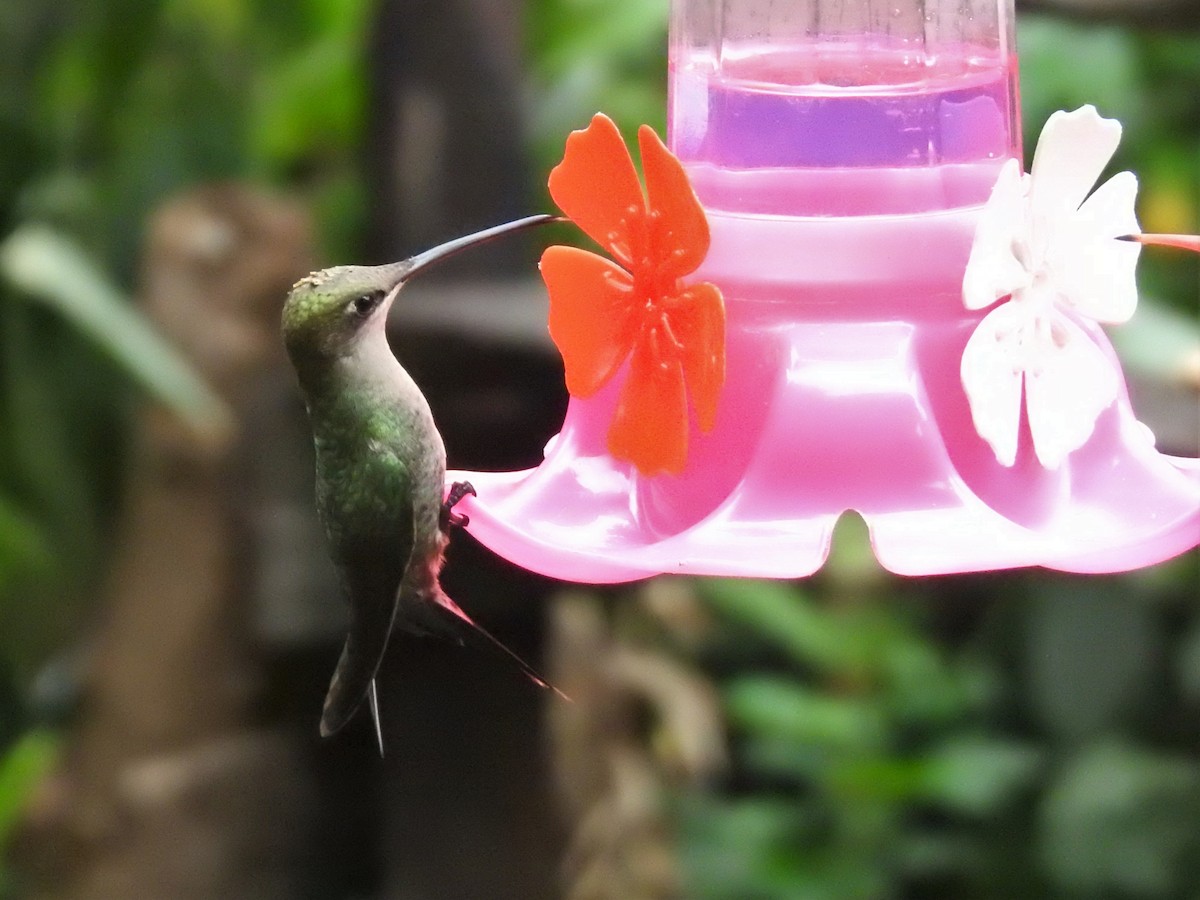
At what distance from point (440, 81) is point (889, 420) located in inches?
68.3

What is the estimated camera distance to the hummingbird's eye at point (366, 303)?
3.73 ft

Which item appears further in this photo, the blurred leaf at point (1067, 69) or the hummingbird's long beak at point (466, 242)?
the blurred leaf at point (1067, 69)

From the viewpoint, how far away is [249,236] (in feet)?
10.2

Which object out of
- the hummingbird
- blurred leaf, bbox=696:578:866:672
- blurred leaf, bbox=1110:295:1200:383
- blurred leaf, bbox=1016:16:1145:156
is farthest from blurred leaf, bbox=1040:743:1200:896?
the hummingbird

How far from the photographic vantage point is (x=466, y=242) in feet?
3.17

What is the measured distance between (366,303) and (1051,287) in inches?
19.4

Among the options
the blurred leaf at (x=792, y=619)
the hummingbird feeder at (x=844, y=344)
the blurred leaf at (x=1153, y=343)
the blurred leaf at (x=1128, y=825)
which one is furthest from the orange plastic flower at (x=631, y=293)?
the blurred leaf at (x=1128, y=825)

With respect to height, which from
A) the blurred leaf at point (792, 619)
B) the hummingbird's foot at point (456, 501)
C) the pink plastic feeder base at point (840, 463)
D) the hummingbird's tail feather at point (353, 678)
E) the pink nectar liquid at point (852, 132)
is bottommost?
the blurred leaf at point (792, 619)

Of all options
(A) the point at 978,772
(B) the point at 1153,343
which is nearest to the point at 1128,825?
(A) the point at 978,772

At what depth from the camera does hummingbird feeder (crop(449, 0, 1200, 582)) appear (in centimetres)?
97

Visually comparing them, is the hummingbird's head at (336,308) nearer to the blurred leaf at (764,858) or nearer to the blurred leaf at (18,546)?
the blurred leaf at (764,858)

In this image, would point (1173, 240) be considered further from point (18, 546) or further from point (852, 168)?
point (18, 546)

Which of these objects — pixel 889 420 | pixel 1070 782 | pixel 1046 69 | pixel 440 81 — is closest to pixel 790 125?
pixel 889 420

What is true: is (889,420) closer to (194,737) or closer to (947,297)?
(947,297)
